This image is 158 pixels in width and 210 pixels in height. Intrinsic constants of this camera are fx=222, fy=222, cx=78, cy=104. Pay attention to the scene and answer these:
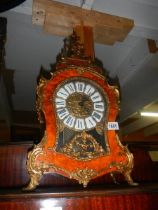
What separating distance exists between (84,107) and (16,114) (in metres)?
3.70

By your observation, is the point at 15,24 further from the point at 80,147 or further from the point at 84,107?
the point at 80,147

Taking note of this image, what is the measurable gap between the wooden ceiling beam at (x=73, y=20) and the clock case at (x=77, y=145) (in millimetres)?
409

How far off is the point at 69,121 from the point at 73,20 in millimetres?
872

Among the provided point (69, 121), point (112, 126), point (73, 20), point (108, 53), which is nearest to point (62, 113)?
point (69, 121)

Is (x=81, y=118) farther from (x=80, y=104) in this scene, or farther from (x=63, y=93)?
(x=63, y=93)

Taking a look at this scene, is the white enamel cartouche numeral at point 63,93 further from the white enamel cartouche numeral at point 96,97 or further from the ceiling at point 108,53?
the ceiling at point 108,53

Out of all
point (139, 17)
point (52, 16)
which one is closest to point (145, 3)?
point (139, 17)

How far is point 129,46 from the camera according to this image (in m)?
2.55

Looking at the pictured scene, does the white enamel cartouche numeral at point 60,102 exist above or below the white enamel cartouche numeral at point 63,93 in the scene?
below

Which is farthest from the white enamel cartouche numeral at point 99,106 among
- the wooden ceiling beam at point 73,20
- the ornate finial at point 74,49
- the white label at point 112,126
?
the wooden ceiling beam at point 73,20

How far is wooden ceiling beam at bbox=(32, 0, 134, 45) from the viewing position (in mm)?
1729

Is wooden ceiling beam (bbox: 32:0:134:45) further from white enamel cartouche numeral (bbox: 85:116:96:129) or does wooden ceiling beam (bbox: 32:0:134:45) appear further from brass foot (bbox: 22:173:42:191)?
brass foot (bbox: 22:173:42:191)

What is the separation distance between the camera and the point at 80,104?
149 cm

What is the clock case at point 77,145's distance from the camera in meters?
1.31
